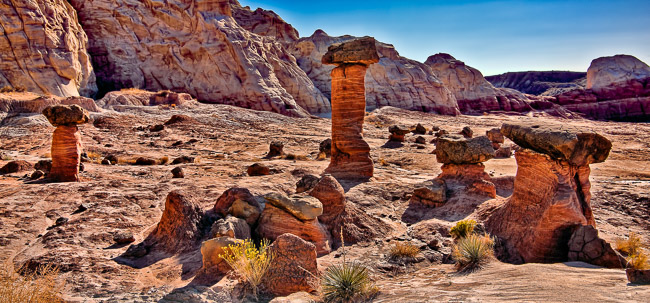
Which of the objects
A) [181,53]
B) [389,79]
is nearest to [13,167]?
[181,53]

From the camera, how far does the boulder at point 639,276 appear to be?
13.0 ft

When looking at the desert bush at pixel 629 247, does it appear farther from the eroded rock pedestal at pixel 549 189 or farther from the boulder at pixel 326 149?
the boulder at pixel 326 149

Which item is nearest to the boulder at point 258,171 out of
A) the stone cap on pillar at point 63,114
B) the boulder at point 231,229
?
the stone cap on pillar at point 63,114

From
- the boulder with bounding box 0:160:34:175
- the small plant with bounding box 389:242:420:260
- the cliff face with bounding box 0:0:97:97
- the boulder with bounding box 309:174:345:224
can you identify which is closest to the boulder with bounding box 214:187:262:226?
the boulder with bounding box 309:174:345:224

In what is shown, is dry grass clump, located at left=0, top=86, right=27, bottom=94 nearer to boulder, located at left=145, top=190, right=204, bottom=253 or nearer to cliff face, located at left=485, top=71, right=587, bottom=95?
boulder, located at left=145, top=190, right=204, bottom=253

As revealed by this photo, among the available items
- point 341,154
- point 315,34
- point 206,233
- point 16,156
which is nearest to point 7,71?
point 16,156

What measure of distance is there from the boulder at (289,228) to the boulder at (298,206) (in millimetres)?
90

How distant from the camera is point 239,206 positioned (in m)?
7.13

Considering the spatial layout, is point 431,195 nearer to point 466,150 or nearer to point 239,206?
point 466,150

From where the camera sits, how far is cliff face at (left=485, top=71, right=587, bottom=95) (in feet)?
263

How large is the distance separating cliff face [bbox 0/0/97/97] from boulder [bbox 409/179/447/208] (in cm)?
2260

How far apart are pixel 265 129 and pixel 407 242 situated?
18.2 m

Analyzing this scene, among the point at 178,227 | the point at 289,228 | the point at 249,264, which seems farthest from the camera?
the point at 178,227

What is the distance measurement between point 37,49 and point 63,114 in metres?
18.2
